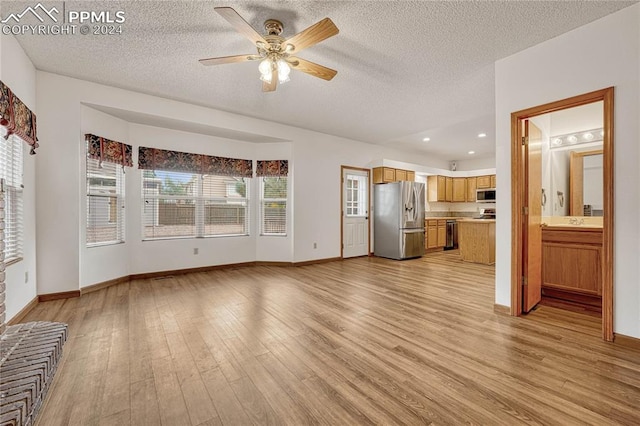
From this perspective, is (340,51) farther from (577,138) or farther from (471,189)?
(471,189)

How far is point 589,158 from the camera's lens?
4.10m

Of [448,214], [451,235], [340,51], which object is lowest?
[451,235]

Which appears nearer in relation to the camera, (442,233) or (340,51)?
(340,51)

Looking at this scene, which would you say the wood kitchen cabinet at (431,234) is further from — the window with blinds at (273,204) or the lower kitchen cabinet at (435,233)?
the window with blinds at (273,204)

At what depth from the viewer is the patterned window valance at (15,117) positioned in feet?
7.50

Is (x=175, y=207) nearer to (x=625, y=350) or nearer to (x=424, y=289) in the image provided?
(x=424, y=289)

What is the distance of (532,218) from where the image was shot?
9.75ft

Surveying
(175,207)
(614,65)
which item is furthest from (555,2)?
(175,207)

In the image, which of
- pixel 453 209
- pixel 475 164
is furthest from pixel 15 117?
pixel 475 164

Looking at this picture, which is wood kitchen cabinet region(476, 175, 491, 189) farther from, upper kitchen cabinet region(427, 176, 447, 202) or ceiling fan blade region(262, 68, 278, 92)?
ceiling fan blade region(262, 68, 278, 92)

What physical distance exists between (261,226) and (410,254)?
340cm

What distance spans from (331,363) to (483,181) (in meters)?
7.69

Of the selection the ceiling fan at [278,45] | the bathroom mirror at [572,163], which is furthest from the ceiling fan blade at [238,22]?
the bathroom mirror at [572,163]

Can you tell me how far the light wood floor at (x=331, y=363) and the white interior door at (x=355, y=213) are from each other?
9.24 feet
